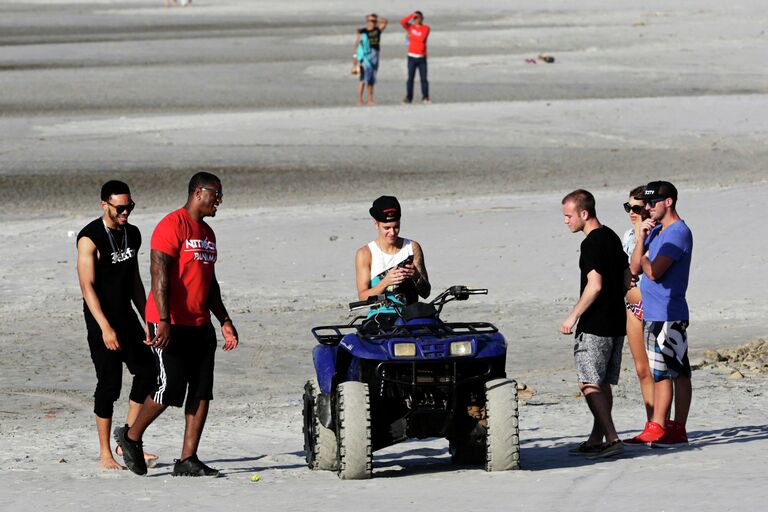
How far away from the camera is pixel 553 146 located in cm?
2381

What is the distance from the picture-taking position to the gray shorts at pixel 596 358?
8.39 m

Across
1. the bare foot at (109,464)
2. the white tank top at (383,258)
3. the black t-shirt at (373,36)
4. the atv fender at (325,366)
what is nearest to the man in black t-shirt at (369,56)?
the black t-shirt at (373,36)

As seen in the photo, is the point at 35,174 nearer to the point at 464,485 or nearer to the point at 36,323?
the point at 36,323

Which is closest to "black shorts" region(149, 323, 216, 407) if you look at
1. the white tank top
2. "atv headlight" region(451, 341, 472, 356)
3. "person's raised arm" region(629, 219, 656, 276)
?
the white tank top

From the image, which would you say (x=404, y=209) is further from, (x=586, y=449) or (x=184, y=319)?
(x=184, y=319)

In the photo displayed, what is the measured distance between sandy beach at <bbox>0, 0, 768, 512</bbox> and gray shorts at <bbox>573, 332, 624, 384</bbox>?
0.50 metres

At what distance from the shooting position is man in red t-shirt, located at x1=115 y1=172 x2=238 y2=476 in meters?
7.82

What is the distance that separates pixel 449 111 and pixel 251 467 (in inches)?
738

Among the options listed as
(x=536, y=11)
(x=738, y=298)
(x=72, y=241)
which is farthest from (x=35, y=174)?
(x=536, y=11)

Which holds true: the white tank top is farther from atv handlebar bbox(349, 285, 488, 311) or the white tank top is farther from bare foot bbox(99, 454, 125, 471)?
bare foot bbox(99, 454, 125, 471)

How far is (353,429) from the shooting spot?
7570 mm

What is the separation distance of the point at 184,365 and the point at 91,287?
2.37 feet

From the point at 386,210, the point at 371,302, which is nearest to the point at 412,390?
the point at 371,302

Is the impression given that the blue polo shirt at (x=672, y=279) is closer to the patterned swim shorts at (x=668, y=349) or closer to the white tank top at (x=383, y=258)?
the patterned swim shorts at (x=668, y=349)
